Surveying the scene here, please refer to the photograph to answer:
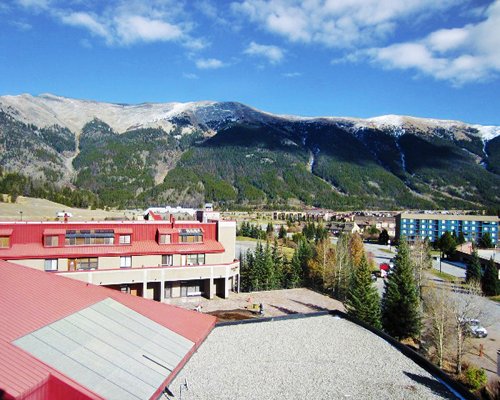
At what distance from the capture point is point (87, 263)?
107ft

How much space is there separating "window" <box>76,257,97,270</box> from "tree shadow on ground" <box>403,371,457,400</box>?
80.3ft

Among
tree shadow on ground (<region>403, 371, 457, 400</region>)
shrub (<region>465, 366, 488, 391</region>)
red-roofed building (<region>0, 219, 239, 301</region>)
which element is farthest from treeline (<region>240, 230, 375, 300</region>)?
tree shadow on ground (<region>403, 371, 457, 400</region>)

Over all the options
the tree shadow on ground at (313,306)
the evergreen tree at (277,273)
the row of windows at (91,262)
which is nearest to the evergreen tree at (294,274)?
the evergreen tree at (277,273)

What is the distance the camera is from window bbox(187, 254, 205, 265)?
118ft

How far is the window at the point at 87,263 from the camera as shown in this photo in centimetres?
3244

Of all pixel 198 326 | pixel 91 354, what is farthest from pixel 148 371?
pixel 198 326

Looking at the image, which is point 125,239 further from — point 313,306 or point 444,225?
point 444,225

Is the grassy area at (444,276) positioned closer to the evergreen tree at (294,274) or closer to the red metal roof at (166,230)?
the evergreen tree at (294,274)

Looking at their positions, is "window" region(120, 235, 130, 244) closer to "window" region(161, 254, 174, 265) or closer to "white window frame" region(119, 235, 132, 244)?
"white window frame" region(119, 235, 132, 244)

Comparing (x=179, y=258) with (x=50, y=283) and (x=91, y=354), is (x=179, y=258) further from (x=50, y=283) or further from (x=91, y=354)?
(x=91, y=354)

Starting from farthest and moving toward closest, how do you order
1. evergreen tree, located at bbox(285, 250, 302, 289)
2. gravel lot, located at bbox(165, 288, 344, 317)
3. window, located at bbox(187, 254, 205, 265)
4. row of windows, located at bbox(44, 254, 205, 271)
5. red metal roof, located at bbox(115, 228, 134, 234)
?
evergreen tree, located at bbox(285, 250, 302, 289)
window, located at bbox(187, 254, 205, 265)
red metal roof, located at bbox(115, 228, 134, 234)
gravel lot, located at bbox(165, 288, 344, 317)
row of windows, located at bbox(44, 254, 205, 271)

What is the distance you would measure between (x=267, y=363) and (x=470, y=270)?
48396 millimetres

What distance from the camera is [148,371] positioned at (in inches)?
480

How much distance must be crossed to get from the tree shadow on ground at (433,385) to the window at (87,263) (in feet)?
80.3
